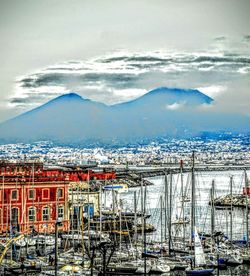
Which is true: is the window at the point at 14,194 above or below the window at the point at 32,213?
above

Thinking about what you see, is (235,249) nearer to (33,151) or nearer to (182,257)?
(182,257)

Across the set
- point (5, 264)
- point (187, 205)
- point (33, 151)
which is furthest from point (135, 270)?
point (33, 151)

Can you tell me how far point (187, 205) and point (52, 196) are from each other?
12.5m

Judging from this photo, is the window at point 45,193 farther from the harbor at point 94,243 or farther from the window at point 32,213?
the window at point 32,213

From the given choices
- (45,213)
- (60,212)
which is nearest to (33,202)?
(45,213)

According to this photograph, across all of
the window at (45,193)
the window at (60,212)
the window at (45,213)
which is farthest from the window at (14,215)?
the window at (60,212)

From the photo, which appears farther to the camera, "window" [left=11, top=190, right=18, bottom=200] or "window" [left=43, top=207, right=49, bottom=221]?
"window" [left=43, top=207, right=49, bottom=221]

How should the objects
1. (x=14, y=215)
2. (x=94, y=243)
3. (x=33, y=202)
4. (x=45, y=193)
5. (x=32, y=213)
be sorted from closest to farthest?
(x=94, y=243) < (x=14, y=215) < (x=32, y=213) < (x=33, y=202) < (x=45, y=193)

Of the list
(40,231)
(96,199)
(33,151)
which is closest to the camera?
(40,231)

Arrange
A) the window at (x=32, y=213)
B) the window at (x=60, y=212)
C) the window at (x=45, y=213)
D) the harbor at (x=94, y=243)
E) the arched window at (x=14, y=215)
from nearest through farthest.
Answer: the harbor at (x=94, y=243) < the arched window at (x=14, y=215) < the window at (x=32, y=213) < the window at (x=45, y=213) < the window at (x=60, y=212)

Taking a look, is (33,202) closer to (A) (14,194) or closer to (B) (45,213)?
(B) (45,213)

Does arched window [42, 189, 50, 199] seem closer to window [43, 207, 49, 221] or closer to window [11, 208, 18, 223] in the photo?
window [43, 207, 49, 221]

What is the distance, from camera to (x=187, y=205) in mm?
33469

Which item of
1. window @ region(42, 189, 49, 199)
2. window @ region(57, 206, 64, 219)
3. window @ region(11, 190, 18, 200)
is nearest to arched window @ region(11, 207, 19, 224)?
window @ region(11, 190, 18, 200)
